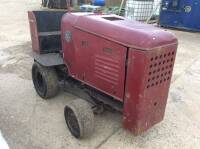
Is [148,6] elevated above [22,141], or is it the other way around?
[148,6]

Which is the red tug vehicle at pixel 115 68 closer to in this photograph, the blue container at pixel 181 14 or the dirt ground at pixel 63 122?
the dirt ground at pixel 63 122

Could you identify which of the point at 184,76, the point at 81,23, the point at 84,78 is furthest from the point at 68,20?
the point at 184,76

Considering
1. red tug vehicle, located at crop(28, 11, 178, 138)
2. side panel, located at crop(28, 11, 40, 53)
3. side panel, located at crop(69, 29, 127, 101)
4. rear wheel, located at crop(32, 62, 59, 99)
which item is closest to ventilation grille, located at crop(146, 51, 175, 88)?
red tug vehicle, located at crop(28, 11, 178, 138)

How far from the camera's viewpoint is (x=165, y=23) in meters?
8.54

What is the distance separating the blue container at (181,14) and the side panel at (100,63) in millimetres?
6059

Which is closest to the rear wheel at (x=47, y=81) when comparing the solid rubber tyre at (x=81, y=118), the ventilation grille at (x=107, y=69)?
the solid rubber tyre at (x=81, y=118)

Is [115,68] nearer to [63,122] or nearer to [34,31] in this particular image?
[63,122]

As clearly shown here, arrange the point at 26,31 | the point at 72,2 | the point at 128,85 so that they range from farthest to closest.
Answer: the point at 72,2 → the point at 26,31 → the point at 128,85

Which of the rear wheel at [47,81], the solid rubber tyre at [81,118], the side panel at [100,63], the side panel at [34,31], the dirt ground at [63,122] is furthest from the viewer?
the side panel at [34,31]

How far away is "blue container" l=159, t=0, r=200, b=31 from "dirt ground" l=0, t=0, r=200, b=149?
3765mm

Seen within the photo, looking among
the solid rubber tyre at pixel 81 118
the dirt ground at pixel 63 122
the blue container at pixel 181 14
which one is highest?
the blue container at pixel 181 14

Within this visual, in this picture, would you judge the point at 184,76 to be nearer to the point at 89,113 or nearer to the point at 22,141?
the point at 89,113

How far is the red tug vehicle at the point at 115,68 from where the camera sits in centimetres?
227

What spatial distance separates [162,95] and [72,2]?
973cm
